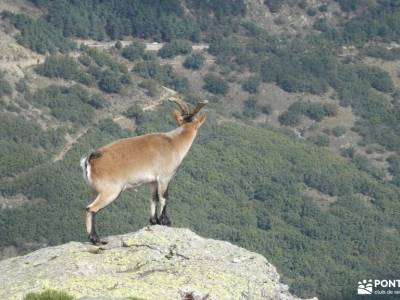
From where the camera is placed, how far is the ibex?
29.8m

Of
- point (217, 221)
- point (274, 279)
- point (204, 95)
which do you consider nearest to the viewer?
point (274, 279)

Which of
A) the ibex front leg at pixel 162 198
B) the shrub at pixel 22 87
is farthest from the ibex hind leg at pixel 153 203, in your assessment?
the shrub at pixel 22 87

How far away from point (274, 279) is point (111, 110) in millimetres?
130862

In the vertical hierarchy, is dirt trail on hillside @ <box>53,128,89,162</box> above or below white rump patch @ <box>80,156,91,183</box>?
below

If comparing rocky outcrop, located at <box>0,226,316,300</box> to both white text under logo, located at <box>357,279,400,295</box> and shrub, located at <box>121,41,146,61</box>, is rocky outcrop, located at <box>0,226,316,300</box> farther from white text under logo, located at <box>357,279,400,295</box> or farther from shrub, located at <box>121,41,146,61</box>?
shrub, located at <box>121,41,146,61</box>

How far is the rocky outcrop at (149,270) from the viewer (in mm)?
26250

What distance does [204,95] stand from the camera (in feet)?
612

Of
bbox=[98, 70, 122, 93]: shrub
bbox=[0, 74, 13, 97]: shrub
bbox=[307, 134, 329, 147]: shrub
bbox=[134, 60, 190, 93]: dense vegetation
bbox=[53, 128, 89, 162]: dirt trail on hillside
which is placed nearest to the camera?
bbox=[53, 128, 89, 162]: dirt trail on hillside

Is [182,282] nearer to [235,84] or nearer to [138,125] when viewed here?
[138,125]

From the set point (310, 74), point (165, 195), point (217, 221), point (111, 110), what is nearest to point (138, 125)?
point (111, 110)

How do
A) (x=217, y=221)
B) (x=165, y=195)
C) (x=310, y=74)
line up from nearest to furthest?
1. (x=165, y=195)
2. (x=217, y=221)
3. (x=310, y=74)

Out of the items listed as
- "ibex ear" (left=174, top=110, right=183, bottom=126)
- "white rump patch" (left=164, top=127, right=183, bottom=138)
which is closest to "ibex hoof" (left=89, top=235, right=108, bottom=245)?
"white rump patch" (left=164, top=127, right=183, bottom=138)

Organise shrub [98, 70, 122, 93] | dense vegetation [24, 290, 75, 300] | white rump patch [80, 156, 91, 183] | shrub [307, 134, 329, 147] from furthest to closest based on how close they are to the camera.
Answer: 1. shrub [307, 134, 329, 147]
2. shrub [98, 70, 122, 93]
3. white rump patch [80, 156, 91, 183]
4. dense vegetation [24, 290, 75, 300]

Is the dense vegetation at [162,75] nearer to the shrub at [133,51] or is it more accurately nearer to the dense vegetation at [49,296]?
the shrub at [133,51]
